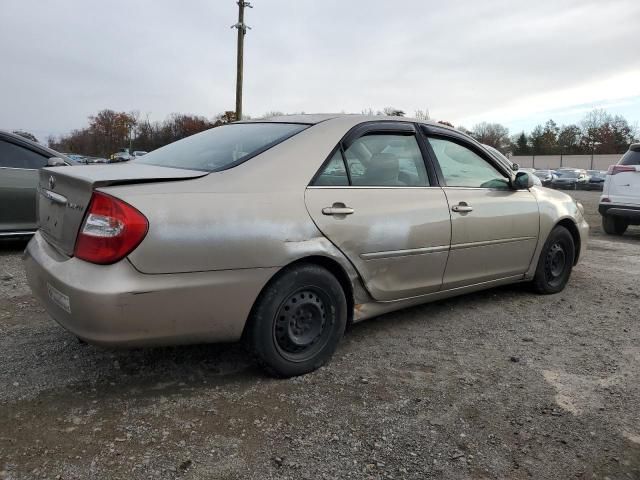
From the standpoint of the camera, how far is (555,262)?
4875mm

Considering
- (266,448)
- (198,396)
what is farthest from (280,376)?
(266,448)

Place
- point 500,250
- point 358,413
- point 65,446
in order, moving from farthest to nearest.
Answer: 1. point 500,250
2. point 358,413
3. point 65,446

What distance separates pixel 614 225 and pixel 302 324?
327 inches

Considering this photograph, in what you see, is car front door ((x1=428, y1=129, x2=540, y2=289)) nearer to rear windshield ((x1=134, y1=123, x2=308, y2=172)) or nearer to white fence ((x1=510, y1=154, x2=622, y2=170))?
rear windshield ((x1=134, y1=123, x2=308, y2=172))

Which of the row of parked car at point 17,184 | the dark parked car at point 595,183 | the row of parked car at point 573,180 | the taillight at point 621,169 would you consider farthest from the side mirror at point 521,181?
the dark parked car at point 595,183

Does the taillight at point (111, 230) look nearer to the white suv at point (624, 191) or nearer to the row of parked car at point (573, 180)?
the white suv at point (624, 191)

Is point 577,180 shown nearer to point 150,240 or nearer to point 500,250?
point 500,250

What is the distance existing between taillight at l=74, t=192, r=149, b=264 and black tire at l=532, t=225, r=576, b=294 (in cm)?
353

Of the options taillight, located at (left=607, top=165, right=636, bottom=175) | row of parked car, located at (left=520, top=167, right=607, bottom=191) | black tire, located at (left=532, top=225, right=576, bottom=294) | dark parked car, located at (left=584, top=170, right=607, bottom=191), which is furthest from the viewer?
row of parked car, located at (left=520, top=167, right=607, bottom=191)

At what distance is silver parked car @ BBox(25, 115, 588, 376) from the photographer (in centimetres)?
247

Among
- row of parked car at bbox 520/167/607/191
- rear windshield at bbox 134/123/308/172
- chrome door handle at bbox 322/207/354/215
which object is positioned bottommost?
chrome door handle at bbox 322/207/354/215

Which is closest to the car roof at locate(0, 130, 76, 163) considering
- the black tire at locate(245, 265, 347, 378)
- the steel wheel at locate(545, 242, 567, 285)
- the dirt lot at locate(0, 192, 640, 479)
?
the dirt lot at locate(0, 192, 640, 479)

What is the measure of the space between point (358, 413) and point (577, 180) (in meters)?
38.3

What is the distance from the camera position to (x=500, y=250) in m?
4.16
